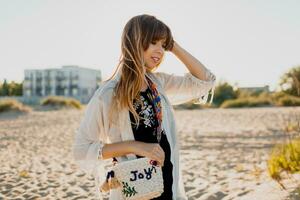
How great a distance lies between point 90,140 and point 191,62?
70cm

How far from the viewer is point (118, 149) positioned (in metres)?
1.93

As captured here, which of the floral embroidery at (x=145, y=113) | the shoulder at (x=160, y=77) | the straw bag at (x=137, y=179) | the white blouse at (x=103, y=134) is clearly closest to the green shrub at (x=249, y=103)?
the shoulder at (x=160, y=77)

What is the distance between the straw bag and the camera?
6.00 feet

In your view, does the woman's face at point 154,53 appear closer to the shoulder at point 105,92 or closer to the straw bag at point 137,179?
the shoulder at point 105,92

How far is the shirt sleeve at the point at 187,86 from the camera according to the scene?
93.4 inches

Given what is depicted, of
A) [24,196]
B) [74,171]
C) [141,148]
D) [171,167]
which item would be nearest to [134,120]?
[141,148]

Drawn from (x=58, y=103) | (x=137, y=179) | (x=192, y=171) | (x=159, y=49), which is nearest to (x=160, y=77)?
(x=159, y=49)

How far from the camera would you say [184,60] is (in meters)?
2.35

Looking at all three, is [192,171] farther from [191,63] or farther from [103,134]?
[103,134]

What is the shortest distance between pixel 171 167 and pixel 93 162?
35 cm

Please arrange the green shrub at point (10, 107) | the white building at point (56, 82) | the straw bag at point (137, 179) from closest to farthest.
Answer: the straw bag at point (137, 179) < the green shrub at point (10, 107) < the white building at point (56, 82)

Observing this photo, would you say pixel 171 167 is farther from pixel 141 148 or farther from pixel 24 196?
pixel 24 196

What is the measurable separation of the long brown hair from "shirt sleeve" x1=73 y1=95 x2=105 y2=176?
66 mm

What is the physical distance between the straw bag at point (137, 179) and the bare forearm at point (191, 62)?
0.68 m
